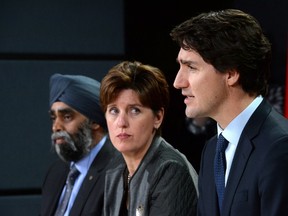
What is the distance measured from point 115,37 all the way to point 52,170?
2.58 ft

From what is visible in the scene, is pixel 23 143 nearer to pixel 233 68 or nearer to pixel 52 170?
pixel 52 170

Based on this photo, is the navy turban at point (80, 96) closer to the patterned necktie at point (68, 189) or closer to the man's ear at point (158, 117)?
the patterned necktie at point (68, 189)

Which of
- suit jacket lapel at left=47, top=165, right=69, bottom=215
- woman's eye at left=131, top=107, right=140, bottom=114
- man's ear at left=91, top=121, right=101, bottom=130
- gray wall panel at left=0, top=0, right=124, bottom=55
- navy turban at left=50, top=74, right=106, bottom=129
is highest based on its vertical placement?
gray wall panel at left=0, top=0, right=124, bottom=55

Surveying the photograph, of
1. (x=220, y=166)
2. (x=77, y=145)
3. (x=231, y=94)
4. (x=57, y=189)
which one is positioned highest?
(x=231, y=94)

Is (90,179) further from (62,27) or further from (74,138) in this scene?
(62,27)

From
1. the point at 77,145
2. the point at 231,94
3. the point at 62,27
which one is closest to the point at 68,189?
the point at 77,145

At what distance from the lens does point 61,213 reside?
260 centimetres

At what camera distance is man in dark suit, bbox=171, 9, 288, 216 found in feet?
5.63

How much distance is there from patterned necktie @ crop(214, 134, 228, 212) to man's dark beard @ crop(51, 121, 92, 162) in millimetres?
920

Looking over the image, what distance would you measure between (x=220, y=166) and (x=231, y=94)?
196mm

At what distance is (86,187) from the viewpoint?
254 centimetres

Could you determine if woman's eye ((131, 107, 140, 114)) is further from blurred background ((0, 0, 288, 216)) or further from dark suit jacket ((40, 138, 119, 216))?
blurred background ((0, 0, 288, 216))

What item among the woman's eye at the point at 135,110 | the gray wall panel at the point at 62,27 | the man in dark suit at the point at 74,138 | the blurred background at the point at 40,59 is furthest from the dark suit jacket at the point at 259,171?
the gray wall panel at the point at 62,27

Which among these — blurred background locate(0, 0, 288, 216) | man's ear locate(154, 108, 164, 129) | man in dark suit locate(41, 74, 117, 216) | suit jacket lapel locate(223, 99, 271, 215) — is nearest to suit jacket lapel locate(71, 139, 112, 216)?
man in dark suit locate(41, 74, 117, 216)
